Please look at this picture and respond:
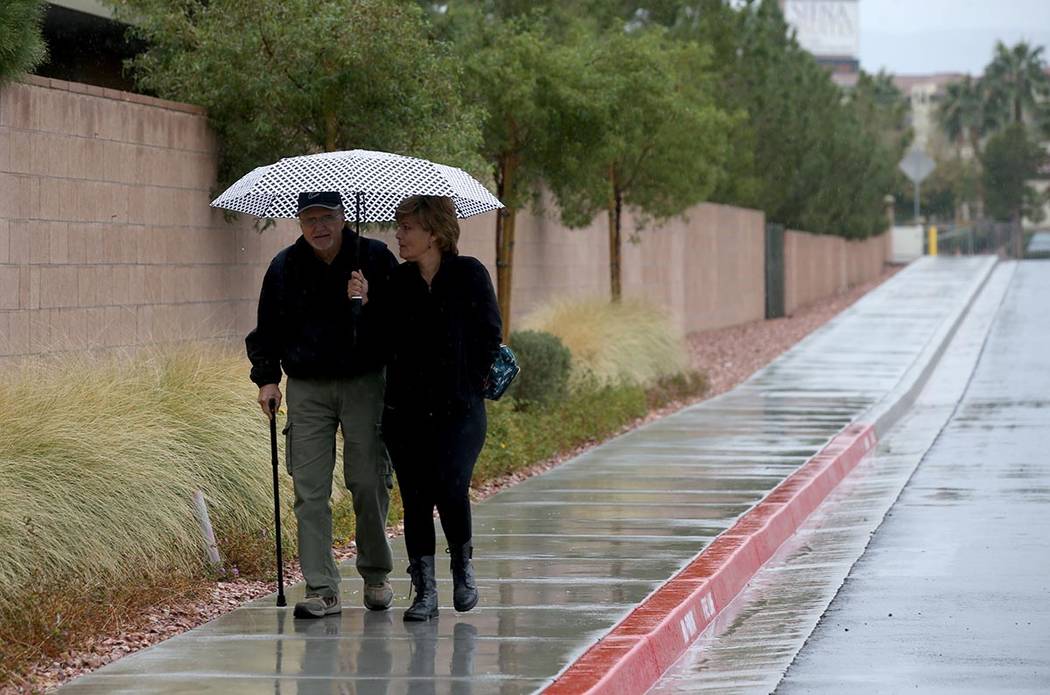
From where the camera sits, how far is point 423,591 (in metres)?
8.59

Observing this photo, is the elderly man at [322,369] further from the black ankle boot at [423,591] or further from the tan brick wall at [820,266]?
the tan brick wall at [820,266]

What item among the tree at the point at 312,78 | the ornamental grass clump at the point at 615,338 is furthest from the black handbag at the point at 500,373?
the ornamental grass clump at the point at 615,338

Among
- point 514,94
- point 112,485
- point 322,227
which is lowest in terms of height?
point 112,485

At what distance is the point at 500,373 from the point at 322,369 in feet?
2.56

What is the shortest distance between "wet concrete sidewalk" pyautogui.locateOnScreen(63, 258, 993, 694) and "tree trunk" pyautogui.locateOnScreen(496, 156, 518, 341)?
2017 millimetres

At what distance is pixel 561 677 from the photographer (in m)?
7.36

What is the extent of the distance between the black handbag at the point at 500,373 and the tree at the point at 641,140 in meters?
10.3

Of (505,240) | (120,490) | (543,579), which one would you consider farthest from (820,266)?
(120,490)

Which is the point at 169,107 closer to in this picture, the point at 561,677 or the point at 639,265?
the point at 561,677

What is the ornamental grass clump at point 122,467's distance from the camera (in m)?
8.47

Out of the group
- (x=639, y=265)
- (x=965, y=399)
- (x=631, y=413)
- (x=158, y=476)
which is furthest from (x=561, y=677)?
(x=639, y=265)

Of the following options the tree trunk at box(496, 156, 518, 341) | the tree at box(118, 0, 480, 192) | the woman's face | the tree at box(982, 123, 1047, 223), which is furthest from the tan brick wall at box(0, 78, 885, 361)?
the tree at box(982, 123, 1047, 223)

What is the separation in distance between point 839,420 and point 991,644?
11.0m

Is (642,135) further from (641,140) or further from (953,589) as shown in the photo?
(953,589)
